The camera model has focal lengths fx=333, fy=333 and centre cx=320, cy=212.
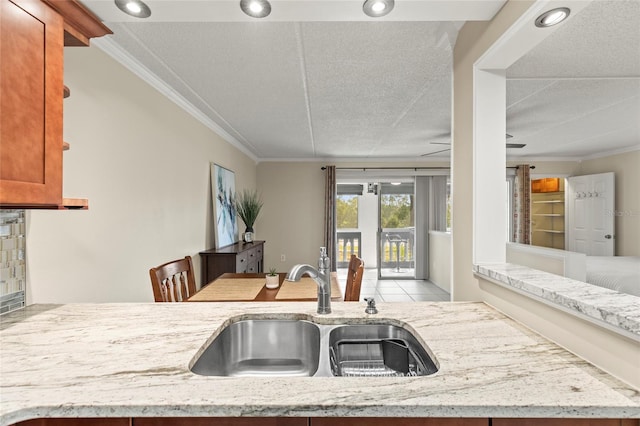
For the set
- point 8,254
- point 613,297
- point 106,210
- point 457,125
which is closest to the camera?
point 613,297

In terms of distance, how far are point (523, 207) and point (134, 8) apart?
6696 millimetres

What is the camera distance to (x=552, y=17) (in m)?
1.15

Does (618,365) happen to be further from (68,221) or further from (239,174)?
(239,174)

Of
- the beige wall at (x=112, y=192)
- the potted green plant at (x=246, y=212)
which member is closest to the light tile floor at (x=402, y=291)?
the potted green plant at (x=246, y=212)

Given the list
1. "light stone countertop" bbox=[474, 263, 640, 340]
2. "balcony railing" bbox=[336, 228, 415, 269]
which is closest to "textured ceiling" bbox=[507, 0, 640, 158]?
"light stone countertop" bbox=[474, 263, 640, 340]

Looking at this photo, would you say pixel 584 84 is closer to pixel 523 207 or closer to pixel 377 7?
pixel 377 7

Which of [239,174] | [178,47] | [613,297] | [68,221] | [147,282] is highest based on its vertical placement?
[178,47]

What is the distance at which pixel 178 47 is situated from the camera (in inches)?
85.4

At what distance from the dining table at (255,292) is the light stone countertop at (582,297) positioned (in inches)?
41.7

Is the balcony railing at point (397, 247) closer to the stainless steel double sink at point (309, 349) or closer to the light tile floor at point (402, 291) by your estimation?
the light tile floor at point (402, 291)

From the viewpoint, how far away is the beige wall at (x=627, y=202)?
5145 mm

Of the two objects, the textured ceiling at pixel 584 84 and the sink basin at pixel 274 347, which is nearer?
the sink basin at pixel 274 347

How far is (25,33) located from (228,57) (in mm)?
1398

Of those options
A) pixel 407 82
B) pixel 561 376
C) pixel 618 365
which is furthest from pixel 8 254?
pixel 407 82
